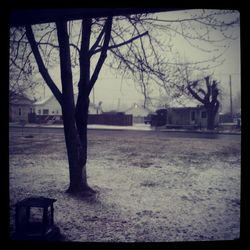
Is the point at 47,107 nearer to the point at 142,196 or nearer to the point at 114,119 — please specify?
the point at 114,119

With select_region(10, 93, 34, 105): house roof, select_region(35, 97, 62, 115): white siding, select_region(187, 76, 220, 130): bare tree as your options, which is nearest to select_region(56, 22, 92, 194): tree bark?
select_region(10, 93, 34, 105): house roof

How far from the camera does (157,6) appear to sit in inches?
113

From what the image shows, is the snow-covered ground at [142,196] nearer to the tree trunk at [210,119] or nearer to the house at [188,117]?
the tree trunk at [210,119]

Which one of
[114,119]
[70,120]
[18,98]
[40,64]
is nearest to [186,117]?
[114,119]

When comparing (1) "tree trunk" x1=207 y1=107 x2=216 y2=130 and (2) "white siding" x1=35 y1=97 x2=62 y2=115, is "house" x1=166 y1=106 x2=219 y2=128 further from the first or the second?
(2) "white siding" x1=35 y1=97 x2=62 y2=115

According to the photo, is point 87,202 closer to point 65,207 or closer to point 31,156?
point 65,207

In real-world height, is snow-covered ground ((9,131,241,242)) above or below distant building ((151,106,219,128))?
below

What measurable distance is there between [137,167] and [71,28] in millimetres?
5733

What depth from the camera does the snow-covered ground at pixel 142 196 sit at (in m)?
4.05

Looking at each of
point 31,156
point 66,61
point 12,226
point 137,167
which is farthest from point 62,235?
point 31,156

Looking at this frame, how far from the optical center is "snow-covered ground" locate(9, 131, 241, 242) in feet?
13.3

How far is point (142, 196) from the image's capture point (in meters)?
5.75

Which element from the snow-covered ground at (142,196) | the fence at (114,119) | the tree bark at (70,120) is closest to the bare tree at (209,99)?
the fence at (114,119)

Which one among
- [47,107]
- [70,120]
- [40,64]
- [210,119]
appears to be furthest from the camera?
[47,107]
